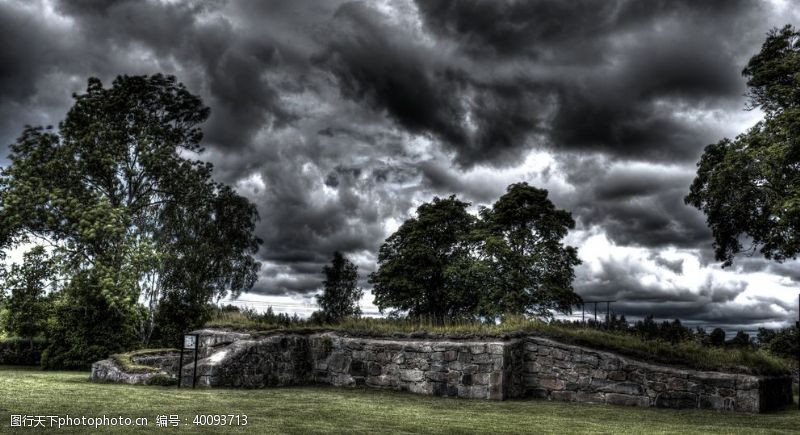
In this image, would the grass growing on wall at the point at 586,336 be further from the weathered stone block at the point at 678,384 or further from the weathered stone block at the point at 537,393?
the weathered stone block at the point at 537,393

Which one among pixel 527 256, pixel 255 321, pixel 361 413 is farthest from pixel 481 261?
pixel 361 413

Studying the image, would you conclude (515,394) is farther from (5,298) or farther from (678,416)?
(5,298)

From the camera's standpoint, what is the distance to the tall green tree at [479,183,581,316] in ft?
104

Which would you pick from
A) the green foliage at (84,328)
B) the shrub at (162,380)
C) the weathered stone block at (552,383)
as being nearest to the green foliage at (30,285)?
the green foliage at (84,328)

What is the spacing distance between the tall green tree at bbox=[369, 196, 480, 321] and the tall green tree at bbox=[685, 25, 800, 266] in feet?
50.3

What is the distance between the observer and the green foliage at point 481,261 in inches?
1264

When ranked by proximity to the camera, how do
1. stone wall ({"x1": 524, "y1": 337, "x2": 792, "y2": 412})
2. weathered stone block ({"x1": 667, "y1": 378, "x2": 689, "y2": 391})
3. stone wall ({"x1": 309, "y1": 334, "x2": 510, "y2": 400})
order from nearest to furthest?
stone wall ({"x1": 524, "y1": 337, "x2": 792, "y2": 412}) < weathered stone block ({"x1": 667, "y1": 378, "x2": 689, "y2": 391}) < stone wall ({"x1": 309, "y1": 334, "x2": 510, "y2": 400})

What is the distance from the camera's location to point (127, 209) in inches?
910

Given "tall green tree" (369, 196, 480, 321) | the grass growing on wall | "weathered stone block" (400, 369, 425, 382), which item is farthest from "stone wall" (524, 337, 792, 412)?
"tall green tree" (369, 196, 480, 321)

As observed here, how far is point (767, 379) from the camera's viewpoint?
12.5 metres

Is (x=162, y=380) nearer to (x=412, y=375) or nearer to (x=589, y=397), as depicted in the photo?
(x=412, y=375)

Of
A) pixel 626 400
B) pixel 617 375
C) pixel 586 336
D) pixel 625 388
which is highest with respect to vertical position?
pixel 586 336

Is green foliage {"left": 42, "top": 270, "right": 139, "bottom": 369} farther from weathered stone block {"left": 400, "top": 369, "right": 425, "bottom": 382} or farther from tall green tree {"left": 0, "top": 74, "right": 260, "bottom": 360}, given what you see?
weathered stone block {"left": 400, "top": 369, "right": 425, "bottom": 382}

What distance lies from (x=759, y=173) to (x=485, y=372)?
40.5 feet
